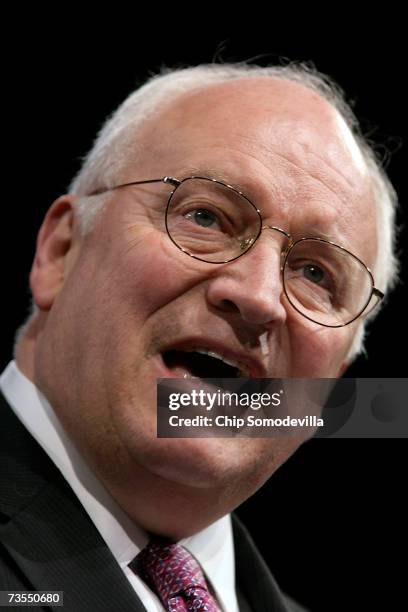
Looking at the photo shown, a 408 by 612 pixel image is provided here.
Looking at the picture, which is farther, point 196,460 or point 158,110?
point 158,110

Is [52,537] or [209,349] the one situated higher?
[209,349]

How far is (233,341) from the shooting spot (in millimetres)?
1676

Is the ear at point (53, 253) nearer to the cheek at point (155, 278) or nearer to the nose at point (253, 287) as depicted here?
the cheek at point (155, 278)

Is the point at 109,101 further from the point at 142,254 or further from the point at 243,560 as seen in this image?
the point at 243,560

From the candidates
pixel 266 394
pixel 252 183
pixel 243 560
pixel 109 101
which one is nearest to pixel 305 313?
pixel 266 394

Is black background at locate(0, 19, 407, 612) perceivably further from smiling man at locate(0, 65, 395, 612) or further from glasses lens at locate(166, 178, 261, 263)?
glasses lens at locate(166, 178, 261, 263)

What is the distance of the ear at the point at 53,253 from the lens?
1.93 meters

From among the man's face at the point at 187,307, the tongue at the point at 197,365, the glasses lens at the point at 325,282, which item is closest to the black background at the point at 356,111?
the man's face at the point at 187,307

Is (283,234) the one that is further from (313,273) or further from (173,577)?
(173,577)

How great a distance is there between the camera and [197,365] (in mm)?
1750

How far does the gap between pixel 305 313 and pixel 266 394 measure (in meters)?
0.21

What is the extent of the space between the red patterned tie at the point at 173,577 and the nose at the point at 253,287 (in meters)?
0.55

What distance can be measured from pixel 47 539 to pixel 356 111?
1.74 meters

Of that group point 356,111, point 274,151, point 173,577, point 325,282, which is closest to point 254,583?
point 173,577
